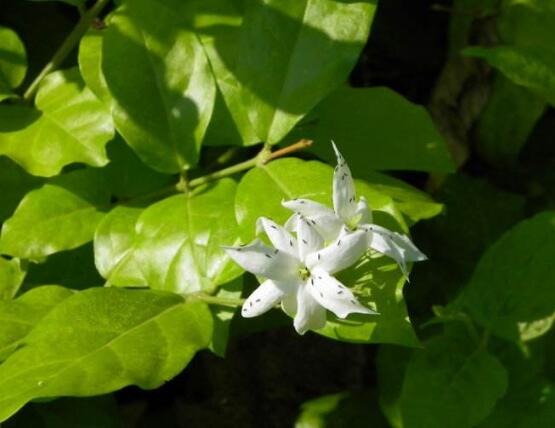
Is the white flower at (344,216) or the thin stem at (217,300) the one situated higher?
the white flower at (344,216)

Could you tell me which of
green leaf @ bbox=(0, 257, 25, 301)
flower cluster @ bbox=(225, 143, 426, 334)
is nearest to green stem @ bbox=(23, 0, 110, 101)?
green leaf @ bbox=(0, 257, 25, 301)

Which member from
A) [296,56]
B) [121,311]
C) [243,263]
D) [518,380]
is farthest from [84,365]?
[518,380]

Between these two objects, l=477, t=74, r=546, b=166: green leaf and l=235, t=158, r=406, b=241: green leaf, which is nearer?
l=235, t=158, r=406, b=241: green leaf

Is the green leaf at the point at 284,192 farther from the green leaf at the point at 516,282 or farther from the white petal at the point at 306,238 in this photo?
the green leaf at the point at 516,282

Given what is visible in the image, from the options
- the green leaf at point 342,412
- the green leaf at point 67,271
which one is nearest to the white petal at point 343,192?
the green leaf at point 67,271

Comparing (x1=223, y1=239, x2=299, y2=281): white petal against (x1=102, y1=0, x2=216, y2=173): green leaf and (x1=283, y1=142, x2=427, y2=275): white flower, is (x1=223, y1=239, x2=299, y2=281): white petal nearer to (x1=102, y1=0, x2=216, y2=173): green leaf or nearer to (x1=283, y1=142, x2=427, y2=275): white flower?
(x1=283, y1=142, x2=427, y2=275): white flower

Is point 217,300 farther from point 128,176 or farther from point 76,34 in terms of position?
point 76,34

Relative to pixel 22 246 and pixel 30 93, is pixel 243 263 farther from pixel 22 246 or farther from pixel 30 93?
pixel 30 93

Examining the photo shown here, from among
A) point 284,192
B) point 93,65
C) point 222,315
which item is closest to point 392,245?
point 284,192
